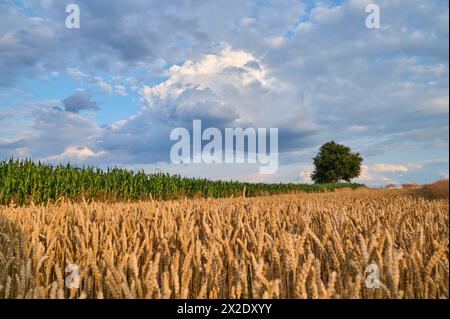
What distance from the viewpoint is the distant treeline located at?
51.0 feet

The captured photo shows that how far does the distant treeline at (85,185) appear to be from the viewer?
51.0 ft

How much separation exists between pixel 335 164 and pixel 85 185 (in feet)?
222

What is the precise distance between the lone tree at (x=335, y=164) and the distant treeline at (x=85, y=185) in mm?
56182

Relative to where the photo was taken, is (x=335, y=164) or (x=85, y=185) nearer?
(x=85, y=185)

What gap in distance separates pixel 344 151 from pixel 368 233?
82969 millimetres

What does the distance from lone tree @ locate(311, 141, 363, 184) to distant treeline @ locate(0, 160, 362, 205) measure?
184 feet

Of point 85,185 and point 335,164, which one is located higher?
point 335,164

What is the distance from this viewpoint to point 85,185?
18.5 m

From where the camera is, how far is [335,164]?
262ft

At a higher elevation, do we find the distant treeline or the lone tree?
the lone tree

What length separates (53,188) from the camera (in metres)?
17.0

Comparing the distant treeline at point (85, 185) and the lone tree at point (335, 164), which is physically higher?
the lone tree at point (335, 164)
